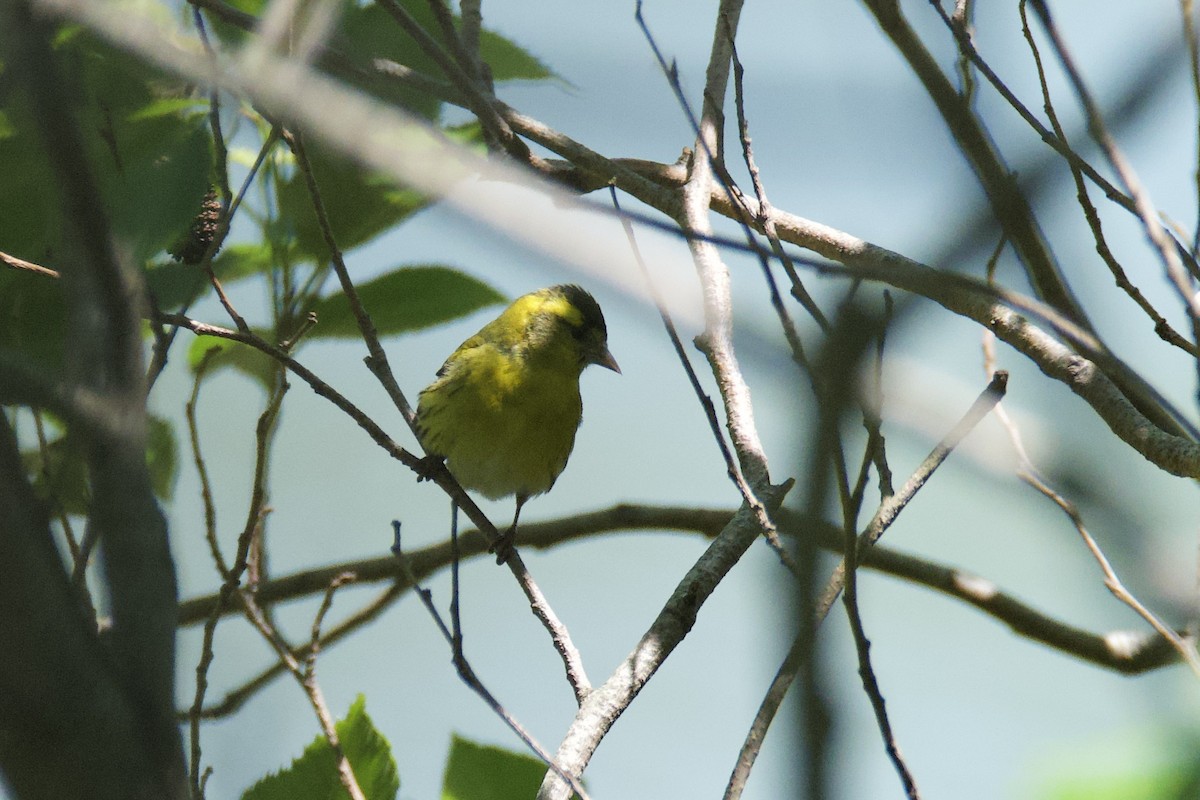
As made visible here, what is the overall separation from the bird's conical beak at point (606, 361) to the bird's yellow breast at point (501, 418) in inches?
6.4

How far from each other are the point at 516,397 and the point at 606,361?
Result: 51 centimetres

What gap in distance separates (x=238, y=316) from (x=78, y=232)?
1718 mm

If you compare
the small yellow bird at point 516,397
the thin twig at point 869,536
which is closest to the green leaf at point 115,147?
the thin twig at point 869,536

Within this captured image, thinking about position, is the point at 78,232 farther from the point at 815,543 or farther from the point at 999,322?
the point at 999,322

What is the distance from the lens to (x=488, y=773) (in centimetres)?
241

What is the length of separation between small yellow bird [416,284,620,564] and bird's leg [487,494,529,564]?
13mm

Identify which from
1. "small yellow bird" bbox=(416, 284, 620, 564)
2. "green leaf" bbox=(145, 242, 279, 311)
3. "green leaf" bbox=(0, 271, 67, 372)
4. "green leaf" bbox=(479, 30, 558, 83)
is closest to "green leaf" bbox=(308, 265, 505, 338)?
"green leaf" bbox=(145, 242, 279, 311)

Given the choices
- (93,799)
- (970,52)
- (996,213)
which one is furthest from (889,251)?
(93,799)

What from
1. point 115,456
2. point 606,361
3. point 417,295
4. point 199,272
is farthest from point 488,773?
point 606,361

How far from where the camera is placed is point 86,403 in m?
0.86

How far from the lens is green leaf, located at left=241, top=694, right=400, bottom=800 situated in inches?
94.0

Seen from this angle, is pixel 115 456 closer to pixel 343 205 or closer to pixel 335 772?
pixel 335 772

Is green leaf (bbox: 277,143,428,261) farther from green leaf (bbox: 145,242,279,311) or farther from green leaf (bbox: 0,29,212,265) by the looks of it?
green leaf (bbox: 0,29,212,265)

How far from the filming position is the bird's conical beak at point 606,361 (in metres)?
4.66
